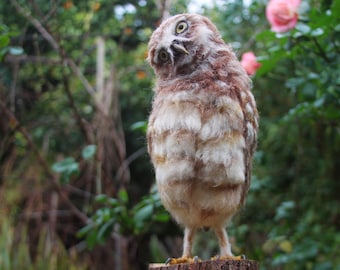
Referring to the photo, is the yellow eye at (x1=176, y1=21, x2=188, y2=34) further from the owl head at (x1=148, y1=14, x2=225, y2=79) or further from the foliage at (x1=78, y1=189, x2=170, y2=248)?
the foliage at (x1=78, y1=189, x2=170, y2=248)

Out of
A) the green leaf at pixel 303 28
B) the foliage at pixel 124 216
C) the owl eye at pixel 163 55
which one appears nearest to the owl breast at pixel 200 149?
the owl eye at pixel 163 55

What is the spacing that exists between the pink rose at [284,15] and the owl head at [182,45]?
41cm

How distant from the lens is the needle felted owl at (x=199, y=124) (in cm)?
150

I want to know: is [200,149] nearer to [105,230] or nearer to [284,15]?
[284,15]

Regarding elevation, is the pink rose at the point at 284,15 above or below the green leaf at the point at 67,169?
above

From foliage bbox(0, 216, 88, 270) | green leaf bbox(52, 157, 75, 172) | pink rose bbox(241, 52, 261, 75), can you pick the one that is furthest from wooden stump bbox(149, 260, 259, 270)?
foliage bbox(0, 216, 88, 270)

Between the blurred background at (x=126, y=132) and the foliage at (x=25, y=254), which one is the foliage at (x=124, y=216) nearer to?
the blurred background at (x=126, y=132)

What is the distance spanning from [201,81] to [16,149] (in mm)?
2796

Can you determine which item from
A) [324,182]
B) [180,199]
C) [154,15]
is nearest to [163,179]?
[180,199]

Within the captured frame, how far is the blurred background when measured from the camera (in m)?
2.20

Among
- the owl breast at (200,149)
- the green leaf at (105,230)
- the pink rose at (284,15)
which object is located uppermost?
the pink rose at (284,15)

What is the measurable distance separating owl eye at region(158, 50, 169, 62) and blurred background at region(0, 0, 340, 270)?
490mm

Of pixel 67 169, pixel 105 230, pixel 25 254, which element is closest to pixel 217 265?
pixel 105 230

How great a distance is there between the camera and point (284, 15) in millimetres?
1891
